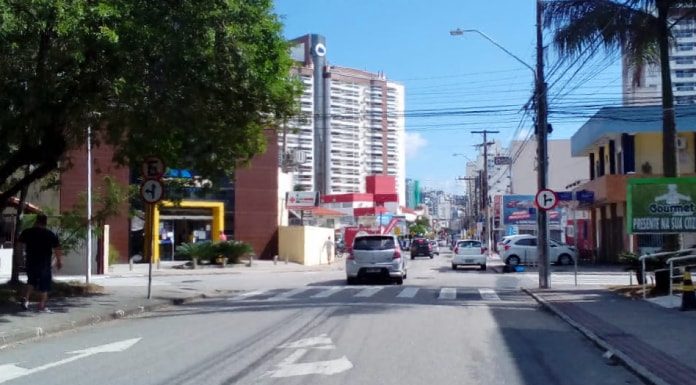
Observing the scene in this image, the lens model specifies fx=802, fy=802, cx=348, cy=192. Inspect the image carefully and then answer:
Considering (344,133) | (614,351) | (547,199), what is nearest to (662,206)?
(547,199)

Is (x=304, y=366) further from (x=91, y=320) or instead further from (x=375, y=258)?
(x=375, y=258)

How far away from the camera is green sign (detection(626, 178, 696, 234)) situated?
2042 cm

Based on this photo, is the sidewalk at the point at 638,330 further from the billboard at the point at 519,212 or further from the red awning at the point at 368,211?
the red awning at the point at 368,211

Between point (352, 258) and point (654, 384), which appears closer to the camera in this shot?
point (654, 384)

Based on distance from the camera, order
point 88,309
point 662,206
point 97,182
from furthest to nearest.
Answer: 1. point 97,182
2. point 662,206
3. point 88,309

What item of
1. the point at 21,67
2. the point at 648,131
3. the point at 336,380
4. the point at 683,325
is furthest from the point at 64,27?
the point at 648,131

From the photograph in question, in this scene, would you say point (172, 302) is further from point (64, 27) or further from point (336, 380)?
point (336, 380)

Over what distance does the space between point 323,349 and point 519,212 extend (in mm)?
63963

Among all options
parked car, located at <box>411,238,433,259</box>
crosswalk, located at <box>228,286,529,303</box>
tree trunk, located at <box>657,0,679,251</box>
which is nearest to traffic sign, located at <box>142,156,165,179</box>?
crosswalk, located at <box>228,286,529,303</box>

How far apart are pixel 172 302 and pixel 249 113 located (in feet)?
17.4

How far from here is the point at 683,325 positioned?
1391 cm

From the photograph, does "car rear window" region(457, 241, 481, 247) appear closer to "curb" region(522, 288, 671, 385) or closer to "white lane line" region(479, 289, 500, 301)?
"white lane line" region(479, 289, 500, 301)

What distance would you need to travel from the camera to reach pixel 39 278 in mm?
15156

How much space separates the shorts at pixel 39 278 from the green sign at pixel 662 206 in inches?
559
